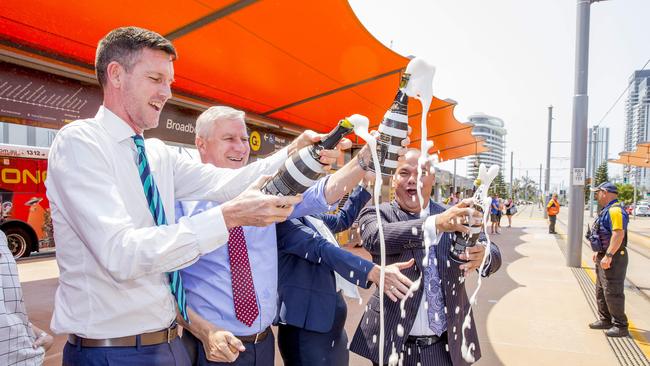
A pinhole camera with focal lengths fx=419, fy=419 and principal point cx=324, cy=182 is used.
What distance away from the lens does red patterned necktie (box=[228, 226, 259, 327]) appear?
6.00 feet

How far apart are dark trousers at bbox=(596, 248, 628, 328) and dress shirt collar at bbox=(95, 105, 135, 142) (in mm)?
5512

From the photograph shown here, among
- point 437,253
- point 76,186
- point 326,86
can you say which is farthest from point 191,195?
point 326,86

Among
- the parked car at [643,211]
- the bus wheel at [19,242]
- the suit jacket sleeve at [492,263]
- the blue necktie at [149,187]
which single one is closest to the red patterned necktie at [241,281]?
the blue necktie at [149,187]

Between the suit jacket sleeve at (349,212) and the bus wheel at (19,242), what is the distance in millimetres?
11188

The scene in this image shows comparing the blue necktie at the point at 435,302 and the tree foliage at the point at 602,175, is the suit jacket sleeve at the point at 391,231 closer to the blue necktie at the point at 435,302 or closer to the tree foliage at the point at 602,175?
the blue necktie at the point at 435,302

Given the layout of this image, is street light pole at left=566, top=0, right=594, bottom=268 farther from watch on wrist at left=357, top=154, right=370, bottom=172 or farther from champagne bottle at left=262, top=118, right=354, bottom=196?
champagne bottle at left=262, top=118, right=354, bottom=196

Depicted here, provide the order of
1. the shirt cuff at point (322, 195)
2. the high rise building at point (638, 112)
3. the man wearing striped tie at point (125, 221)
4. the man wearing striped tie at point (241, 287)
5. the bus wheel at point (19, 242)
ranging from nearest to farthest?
the man wearing striped tie at point (125, 221) < the man wearing striped tie at point (241, 287) < the shirt cuff at point (322, 195) < the bus wheel at point (19, 242) < the high rise building at point (638, 112)

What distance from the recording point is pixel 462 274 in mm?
2268

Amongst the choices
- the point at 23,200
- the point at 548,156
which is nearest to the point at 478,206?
the point at 23,200

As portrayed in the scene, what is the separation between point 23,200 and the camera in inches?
431

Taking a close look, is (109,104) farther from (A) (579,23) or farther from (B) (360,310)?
(A) (579,23)

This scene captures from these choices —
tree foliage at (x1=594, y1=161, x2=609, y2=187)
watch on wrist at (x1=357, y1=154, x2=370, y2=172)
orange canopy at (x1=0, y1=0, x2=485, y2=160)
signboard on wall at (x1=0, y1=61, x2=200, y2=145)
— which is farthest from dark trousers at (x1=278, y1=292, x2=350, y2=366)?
tree foliage at (x1=594, y1=161, x2=609, y2=187)

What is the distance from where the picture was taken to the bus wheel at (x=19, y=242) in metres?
10.7

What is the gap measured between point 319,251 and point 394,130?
930mm
